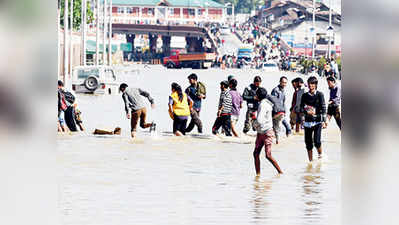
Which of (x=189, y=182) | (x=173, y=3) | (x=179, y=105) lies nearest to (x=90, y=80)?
(x=179, y=105)

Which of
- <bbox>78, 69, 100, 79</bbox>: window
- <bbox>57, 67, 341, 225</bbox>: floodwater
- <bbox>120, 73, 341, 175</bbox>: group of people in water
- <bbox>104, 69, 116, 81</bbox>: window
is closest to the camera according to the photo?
<bbox>57, 67, 341, 225</bbox>: floodwater

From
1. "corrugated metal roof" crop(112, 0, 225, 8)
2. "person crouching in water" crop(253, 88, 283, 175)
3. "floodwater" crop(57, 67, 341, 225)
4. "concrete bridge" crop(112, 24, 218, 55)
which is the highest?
"corrugated metal roof" crop(112, 0, 225, 8)

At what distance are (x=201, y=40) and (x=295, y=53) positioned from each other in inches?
863

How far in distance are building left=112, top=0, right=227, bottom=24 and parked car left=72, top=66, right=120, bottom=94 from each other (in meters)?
119

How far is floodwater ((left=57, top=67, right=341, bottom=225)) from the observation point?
399 inches

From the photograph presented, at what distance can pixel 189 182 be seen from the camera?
536 inches

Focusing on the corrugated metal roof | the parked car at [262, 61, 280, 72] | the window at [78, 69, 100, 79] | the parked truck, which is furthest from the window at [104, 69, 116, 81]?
the corrugated metal roof

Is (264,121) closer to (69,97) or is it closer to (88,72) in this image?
(69,97)

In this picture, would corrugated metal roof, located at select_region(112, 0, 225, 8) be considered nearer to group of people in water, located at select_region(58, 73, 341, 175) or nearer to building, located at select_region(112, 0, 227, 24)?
building, located at select_region(112, 0, 227, 24)

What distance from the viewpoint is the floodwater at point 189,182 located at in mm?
10125

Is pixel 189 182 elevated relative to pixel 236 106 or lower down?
lower down

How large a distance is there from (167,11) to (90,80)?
122609 millimetres
